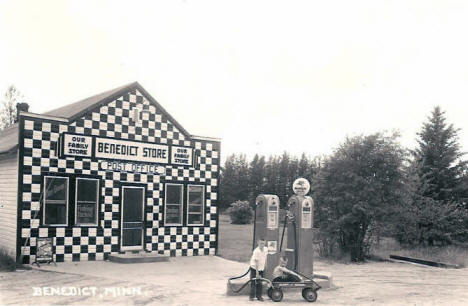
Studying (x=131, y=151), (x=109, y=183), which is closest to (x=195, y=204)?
(x=131, y=151)

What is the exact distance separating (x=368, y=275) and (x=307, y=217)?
11.5 feet

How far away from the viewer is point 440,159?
2477 centimetres

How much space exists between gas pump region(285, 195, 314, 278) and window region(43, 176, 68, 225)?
6.15 metres

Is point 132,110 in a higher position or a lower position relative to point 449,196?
higher

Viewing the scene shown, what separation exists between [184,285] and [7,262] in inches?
185

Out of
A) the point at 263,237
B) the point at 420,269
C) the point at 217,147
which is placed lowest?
the point at 420,269

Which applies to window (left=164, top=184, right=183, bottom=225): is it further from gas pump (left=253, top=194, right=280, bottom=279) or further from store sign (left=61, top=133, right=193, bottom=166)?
gas pump (left=253, top=194, right=280, bottom=279)

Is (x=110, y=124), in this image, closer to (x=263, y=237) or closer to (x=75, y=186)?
(x=75, y=186)

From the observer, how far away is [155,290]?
10.1 meters

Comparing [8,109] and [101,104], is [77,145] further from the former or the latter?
[8,109]

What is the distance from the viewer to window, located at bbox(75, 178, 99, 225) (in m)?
13.9

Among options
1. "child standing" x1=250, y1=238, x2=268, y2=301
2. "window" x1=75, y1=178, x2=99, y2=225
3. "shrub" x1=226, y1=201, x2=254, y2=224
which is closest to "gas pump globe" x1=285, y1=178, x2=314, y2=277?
"child standing" x1=250, y1=238, x2=268, y2=301

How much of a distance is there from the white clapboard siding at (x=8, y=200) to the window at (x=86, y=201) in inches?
61.0

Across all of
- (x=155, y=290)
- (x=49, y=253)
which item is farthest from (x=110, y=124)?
(x=155, y=290)
